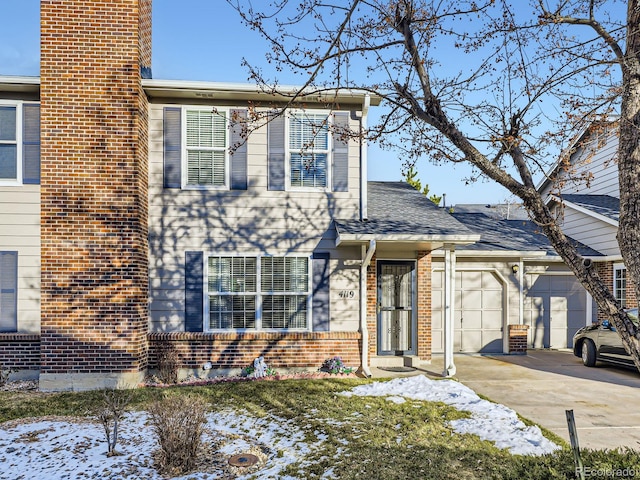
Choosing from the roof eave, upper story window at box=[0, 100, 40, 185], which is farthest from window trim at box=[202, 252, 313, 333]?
upper story window at box=[0, 100, 40, 185]

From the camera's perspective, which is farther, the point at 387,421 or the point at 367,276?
the point at 367,276

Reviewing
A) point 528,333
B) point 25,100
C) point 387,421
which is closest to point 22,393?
point 25,100

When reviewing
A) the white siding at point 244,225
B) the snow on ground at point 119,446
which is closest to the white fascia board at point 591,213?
the white siding at point 244,225

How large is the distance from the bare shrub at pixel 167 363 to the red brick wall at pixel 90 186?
1.58 ft

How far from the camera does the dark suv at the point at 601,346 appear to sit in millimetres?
9609

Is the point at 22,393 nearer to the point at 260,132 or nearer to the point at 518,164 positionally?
the point at 260,132

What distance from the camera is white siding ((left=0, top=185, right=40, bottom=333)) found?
29.4 feet

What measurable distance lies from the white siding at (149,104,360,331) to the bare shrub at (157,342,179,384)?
0.37 meters

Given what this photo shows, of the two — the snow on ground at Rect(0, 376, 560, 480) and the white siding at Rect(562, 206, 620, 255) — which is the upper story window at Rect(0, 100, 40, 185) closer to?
the snow on ground at Rect(0, 376, 560, 480)

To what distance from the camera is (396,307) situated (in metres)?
10.6

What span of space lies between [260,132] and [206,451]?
622 cm

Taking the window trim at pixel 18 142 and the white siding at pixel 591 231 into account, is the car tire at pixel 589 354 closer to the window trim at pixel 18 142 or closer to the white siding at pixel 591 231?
the white siding at pixel 591 231

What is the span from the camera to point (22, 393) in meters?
8.09

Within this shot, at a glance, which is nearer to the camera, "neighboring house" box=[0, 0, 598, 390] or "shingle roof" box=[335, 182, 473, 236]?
"neighboring house" box=[0, 0, 598, 390]
